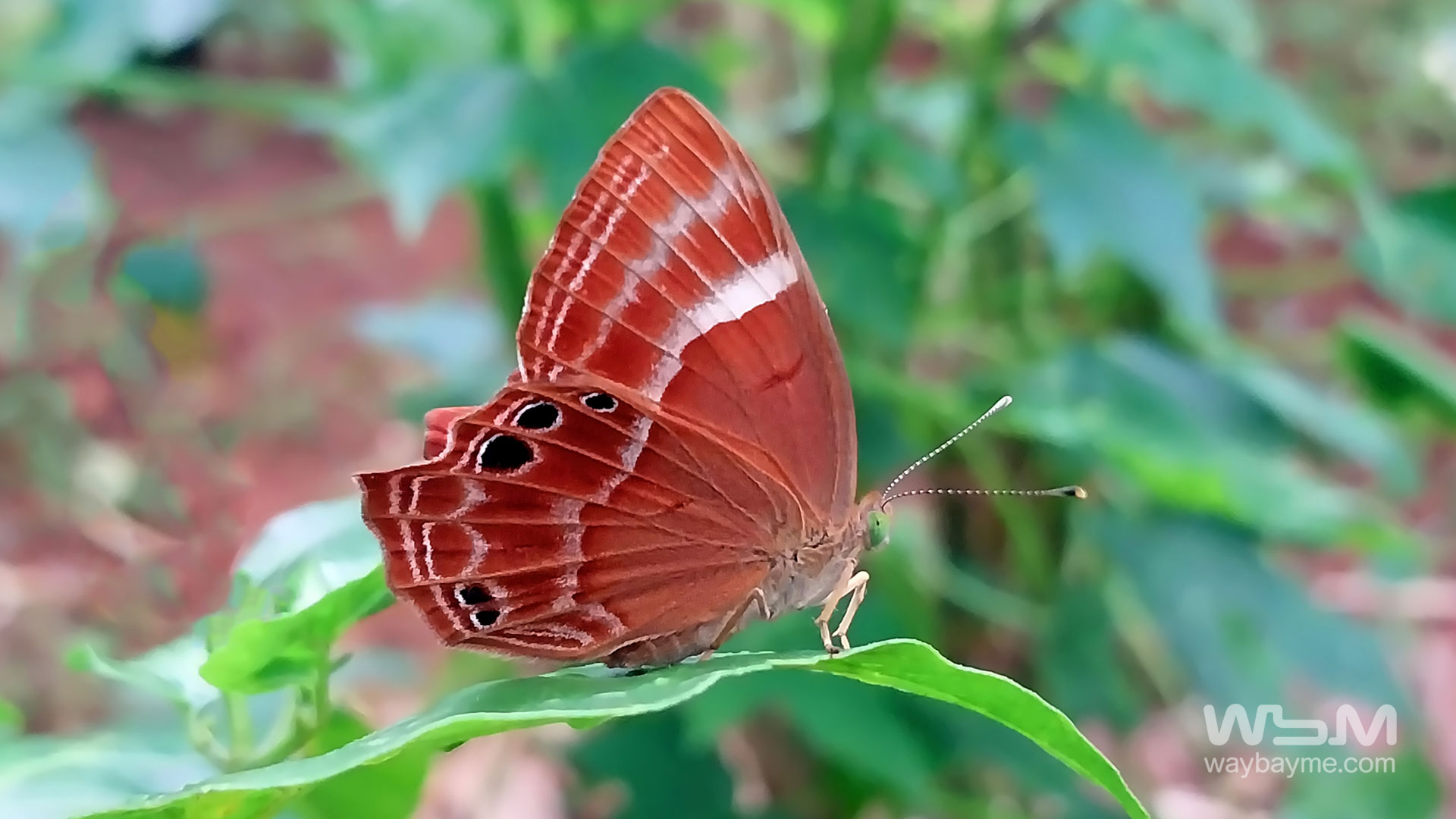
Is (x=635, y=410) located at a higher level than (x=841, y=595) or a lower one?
higher

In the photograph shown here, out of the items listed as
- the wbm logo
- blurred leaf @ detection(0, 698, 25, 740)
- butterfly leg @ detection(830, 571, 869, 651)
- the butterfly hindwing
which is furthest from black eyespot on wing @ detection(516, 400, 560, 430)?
the wbm logo

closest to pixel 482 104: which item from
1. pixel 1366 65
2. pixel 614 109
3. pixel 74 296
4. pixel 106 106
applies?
pixel 614 109

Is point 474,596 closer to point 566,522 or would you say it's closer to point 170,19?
point 566,522

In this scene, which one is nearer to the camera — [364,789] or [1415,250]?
[364,789]

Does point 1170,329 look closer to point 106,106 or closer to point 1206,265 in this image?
point 1206,265

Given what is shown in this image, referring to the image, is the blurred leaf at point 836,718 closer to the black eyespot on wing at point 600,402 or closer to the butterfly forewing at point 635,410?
the butterfly forewing at point 635,410

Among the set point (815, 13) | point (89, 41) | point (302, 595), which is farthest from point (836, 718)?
point (89, 41)
